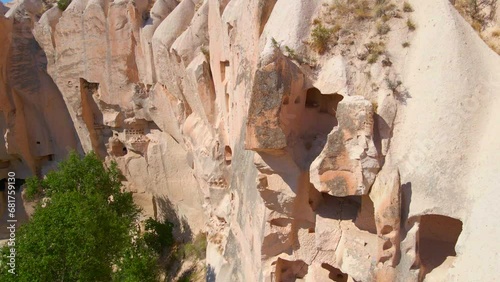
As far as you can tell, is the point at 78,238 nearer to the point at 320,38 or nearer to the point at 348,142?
the point at 348,142

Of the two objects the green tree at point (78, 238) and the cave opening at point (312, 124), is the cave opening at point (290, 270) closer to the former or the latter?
the cave opening at point (312, 124)

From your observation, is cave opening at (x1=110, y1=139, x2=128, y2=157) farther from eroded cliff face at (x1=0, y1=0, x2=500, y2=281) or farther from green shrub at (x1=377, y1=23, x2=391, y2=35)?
green shrub at (x1=377, y1=23, x2=391, y2=35)

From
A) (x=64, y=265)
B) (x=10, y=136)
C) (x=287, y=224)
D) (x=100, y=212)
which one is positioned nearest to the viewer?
(x=287, y=224)

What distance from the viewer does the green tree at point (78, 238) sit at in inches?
247

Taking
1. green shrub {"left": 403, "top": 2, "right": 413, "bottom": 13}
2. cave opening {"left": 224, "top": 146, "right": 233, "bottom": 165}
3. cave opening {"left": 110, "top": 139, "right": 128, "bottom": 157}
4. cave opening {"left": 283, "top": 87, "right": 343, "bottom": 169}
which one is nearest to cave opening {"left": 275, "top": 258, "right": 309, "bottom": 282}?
cave opening {"left": 283, "top": 87, "right": 343, "bottom": 169}

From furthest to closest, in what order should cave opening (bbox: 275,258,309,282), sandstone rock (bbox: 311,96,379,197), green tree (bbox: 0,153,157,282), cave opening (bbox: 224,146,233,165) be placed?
cave opening (bbox: 224,146,233,165) < green tree (bbox: 0,153,157,282) < cave opening (bbox: 275,258,309,282) < sandstone rock (bbox: 311,96,379,197)

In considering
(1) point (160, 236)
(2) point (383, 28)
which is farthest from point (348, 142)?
(1) point (160, 236)

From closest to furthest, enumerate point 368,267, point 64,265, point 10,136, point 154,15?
point 368,267
point 64,265
point 154,15
point 10,136

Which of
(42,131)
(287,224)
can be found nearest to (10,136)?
(42,131)

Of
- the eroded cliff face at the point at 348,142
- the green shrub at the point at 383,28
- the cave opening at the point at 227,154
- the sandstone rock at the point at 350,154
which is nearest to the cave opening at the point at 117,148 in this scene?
the eroded cliff face at the point at 348,142

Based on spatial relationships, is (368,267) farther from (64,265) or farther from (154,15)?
(154,15)

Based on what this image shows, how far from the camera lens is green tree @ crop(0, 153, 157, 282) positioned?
20.6ft

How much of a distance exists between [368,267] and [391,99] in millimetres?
1887

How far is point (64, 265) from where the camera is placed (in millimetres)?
6395
